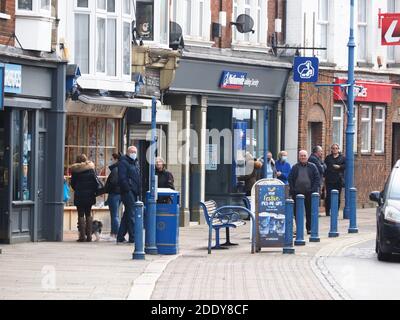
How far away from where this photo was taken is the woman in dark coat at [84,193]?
25.6m

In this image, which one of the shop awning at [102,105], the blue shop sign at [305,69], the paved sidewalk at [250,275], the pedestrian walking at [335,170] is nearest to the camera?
the paved sidewalk at [250,275]

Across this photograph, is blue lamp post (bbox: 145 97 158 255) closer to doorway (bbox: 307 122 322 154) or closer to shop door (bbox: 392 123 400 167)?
doorway (bbox: 307 122 322 154)

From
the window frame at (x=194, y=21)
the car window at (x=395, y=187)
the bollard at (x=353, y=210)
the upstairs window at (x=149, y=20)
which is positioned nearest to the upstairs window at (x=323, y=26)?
the window frame at (x=194, y=21)

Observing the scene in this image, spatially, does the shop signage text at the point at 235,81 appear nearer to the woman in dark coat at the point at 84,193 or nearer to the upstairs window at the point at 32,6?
the woman in dark coat at the point at 84,193

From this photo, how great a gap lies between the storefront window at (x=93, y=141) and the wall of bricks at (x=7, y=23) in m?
4.29

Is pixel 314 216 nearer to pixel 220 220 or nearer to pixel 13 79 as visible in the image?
pixel 220 220

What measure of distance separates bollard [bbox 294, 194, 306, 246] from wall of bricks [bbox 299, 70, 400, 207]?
43.0 feet

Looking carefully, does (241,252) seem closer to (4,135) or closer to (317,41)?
(4,135)

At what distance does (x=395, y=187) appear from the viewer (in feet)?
71.4

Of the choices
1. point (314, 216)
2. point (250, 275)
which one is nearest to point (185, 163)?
point (314, 216)

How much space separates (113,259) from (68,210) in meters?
6.97

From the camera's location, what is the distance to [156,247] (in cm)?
2227

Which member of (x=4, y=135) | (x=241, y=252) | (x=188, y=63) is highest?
(x=188, y=63)
